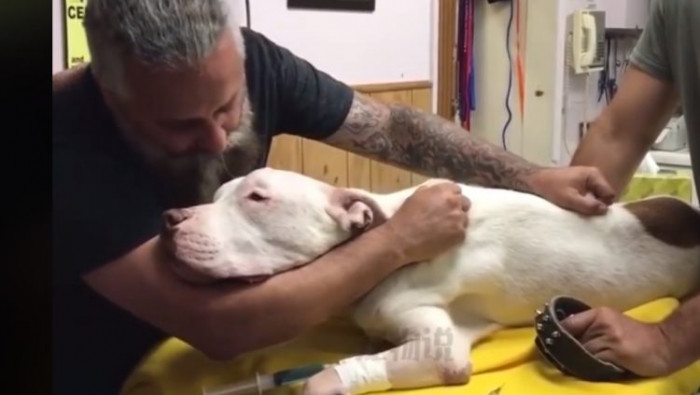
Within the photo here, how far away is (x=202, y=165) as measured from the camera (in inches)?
33.7

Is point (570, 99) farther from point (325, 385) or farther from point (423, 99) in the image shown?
point (325, 385)

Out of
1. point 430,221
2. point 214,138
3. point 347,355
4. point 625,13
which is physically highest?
point 625,13

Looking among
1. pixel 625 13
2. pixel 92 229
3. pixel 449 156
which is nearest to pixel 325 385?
pixel 92 229

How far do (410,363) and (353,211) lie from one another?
17 centimetres

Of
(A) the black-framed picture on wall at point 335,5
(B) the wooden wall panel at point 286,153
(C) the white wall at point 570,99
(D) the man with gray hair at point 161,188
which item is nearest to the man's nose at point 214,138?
(D) the man with gray hair at point 161,188

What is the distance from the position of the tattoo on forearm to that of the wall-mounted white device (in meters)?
0.33

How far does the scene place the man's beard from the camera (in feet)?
2.69

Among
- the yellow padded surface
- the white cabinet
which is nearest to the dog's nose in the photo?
the yellow padded surface

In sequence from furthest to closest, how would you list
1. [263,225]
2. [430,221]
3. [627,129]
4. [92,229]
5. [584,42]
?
[584,42]
[627,129]
[430,221]
[263,225]
[92,229]

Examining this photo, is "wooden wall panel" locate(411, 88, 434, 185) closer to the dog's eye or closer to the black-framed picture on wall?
the black-framed picture on wall

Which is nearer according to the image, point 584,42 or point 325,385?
point 325,385

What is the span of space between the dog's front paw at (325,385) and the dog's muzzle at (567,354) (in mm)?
225

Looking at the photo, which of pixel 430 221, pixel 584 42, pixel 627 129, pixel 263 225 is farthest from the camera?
pixel 584 42

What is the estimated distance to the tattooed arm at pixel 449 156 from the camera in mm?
1076
